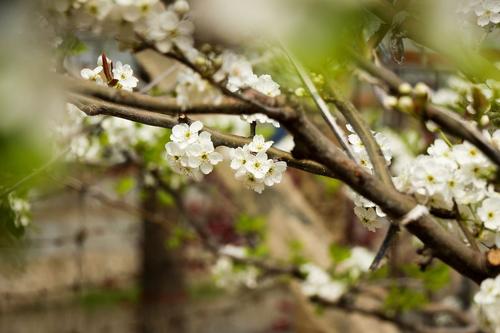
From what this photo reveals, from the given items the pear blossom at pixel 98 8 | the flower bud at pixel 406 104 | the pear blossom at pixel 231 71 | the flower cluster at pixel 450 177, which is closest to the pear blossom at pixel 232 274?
the flower cluster at pixel 450 177

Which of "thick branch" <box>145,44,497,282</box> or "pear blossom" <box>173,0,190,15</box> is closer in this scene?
"pear blossom" <box>173,0,190,15</box>

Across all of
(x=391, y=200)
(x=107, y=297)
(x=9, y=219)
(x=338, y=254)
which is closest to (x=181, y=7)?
(x=391, y=200)

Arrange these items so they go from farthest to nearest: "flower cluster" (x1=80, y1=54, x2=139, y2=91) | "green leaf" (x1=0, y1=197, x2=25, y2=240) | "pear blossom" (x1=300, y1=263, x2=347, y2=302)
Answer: "pear blossom" (x1=300, y1=263, x2=347, y2=302)
"flower cluster" (x1=80, y1=54, x2=139, y2=91)
"green leaf" (x1=0, y1=197, x2=25, y2=240)

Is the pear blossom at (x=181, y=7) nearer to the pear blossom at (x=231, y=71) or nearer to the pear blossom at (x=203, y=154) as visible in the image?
the pear blossom at (x=231, y=71)

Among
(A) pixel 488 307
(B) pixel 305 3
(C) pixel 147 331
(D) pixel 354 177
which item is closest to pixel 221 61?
(D) pixel 354 177

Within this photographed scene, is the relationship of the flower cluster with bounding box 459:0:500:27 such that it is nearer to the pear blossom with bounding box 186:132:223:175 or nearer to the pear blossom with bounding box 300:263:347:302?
the pear blossom with bounding box 186:132:223:175

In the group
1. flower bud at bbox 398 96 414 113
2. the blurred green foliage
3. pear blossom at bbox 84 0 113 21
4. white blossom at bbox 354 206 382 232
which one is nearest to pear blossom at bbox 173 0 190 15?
pear blossom at bbox 84 0 113 21

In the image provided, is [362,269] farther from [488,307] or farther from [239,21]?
[239,21]

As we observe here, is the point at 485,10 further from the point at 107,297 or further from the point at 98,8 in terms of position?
the point at 107,297

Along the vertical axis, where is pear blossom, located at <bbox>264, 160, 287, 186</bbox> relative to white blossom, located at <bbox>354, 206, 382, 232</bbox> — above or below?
above
